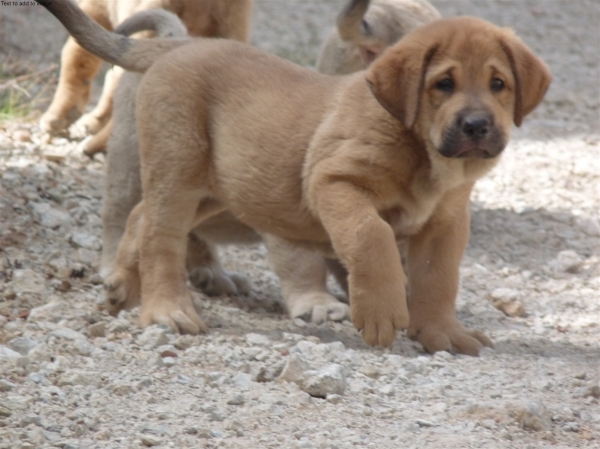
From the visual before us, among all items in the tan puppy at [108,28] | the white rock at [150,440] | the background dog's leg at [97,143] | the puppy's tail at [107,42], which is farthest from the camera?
the background dog's leg at [97,143]

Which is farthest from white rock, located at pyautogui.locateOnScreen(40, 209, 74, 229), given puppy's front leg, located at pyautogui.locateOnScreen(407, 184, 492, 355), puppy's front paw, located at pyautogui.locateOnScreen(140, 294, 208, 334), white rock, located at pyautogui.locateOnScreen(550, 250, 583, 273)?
white rock, located at pyautogui.locateOnScreen(550, 250, 583, 273)

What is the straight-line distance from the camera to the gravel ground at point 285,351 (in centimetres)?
359

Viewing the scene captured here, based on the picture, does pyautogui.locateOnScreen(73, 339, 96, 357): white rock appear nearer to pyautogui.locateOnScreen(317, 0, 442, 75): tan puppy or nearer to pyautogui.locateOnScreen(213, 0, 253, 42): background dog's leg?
pyautogui.locateOnScreen(213, 0, 253, 42): background dog's leg

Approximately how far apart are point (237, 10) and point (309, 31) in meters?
6.19

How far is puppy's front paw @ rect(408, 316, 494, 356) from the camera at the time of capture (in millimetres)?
4910

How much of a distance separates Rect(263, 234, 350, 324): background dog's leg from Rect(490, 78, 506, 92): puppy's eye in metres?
1.59

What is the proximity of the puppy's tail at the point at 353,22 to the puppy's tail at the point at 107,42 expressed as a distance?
162 centimetres

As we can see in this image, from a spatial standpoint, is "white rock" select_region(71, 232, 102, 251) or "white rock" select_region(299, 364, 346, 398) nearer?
"white rock" select_region(299, 364, 346, 398)

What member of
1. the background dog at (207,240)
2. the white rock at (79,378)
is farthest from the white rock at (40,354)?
the background dog at (207,240)

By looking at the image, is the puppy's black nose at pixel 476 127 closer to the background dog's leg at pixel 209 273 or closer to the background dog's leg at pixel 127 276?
the background dog's leg at pixel 127 276

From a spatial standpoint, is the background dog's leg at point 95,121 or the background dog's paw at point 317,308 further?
the background dog's leg at point 95,121

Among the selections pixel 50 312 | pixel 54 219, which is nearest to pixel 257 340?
pixel 50 312

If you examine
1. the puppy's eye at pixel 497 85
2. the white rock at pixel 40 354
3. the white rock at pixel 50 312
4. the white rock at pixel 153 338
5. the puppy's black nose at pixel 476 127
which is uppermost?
the puppy's eye at pixel 497 85

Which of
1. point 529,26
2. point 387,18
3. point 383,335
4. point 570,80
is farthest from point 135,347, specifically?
point 529,26
